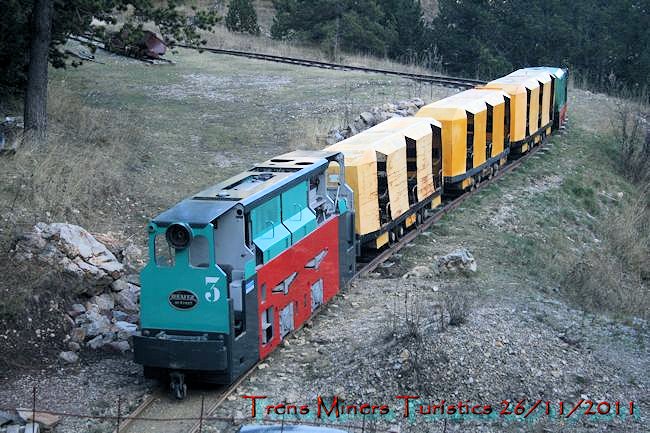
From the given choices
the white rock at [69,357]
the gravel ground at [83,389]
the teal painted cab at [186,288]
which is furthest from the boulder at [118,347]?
the teal painted cab at [186,288]

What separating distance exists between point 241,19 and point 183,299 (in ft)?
152

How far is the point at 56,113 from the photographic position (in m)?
23.9

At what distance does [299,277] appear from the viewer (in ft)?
45.5

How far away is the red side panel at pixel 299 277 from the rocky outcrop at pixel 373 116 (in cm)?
1039

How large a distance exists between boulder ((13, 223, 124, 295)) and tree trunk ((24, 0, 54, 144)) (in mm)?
6183

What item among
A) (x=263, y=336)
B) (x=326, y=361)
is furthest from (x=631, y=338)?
(x=263, y=336)

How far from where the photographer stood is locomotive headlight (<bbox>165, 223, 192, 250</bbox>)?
11461 mm

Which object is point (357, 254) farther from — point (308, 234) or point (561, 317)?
point (561, 317)

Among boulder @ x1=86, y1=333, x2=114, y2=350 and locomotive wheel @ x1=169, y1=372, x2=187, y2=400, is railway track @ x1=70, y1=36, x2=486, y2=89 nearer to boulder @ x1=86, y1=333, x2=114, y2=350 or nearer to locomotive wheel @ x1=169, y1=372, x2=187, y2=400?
boulder @ x1=86, y1=333, x2=114, y2=350

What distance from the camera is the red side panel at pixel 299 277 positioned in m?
12.7

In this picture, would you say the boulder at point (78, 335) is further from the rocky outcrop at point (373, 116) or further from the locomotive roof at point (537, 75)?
the locomotive roof at point (537, 75)

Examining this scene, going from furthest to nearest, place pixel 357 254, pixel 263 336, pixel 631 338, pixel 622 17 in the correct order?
pixel 622 17 → pixel 357 254 → pixel 631 338 → pixel 263 336

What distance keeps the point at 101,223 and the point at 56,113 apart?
6756mm

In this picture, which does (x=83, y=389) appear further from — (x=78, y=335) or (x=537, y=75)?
(x=537, y=75)
